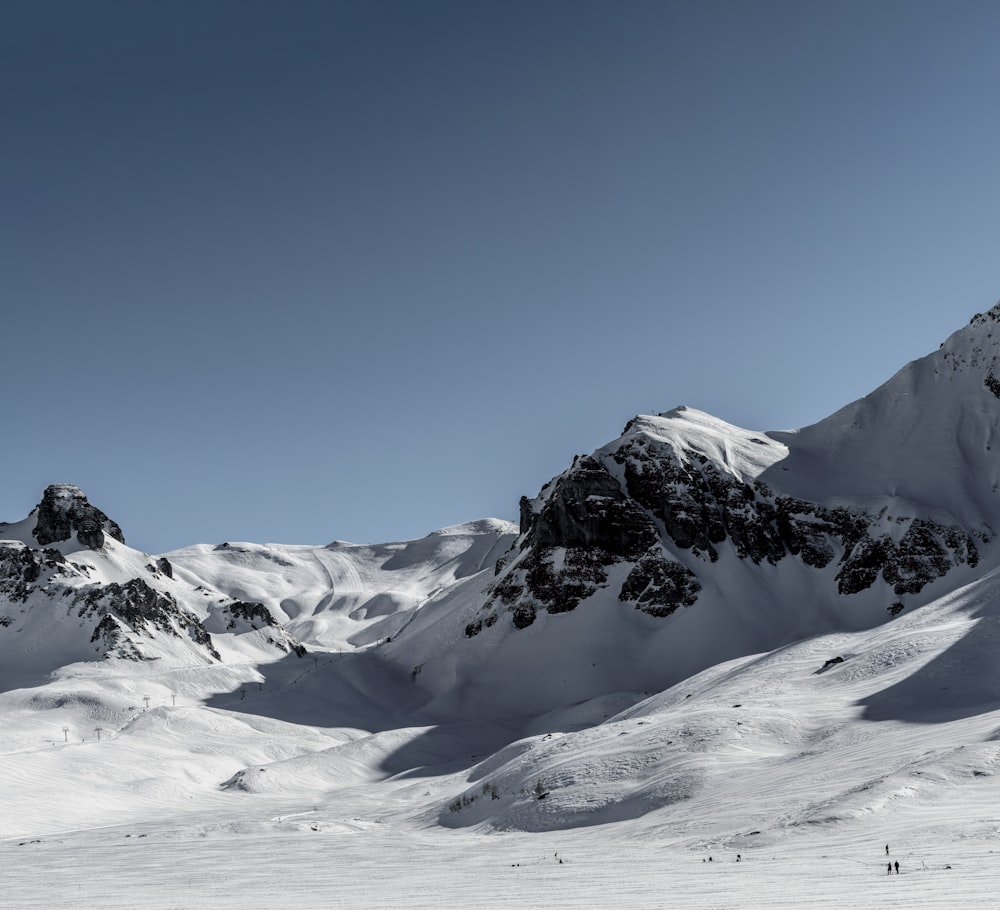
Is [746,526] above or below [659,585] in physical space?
above

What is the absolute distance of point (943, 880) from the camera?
66.6 ft

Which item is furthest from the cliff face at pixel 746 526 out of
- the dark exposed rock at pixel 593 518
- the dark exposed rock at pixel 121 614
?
the dark exposed rock at pixel 121 614

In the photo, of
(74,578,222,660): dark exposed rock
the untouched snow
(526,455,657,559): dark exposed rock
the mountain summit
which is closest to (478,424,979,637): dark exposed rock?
(526,455,657,559): dark exposed rock

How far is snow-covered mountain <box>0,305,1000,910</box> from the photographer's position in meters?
52.5

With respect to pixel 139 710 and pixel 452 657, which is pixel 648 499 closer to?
pixel 452 657

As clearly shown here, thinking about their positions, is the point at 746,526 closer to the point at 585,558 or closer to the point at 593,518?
the point at 593,518

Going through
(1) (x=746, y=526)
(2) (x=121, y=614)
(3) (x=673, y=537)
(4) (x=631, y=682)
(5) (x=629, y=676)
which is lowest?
(4) (x=631, y=682)

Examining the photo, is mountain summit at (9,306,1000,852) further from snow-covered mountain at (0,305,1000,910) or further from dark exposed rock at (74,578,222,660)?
dark exposed rock at (74,578,222,660)

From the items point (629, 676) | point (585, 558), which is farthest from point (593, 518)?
point (629, 676)

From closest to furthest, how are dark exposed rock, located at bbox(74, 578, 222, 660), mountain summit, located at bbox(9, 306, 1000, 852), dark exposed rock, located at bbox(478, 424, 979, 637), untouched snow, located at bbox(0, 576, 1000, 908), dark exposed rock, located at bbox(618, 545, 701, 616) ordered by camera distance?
untouched snow, located at bbox(0, 576, 1000, 908) < mountain summit, located at bbox(9, 306, 1000, 852) < dark exposed rock, located at bbox(618, 545, 701, 616) < dark exposed rock, located at bbox(478, 424, 979, 637) < dark exposed rock, located at bbox(74, 578, 222, 660)

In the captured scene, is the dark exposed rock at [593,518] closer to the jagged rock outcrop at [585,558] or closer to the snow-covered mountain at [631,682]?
the jagged rock outcrop at [585,558]

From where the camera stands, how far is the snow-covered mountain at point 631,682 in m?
52.5

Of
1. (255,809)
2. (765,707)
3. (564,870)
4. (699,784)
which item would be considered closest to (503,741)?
(255,809)

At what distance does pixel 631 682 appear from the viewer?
152875mm
